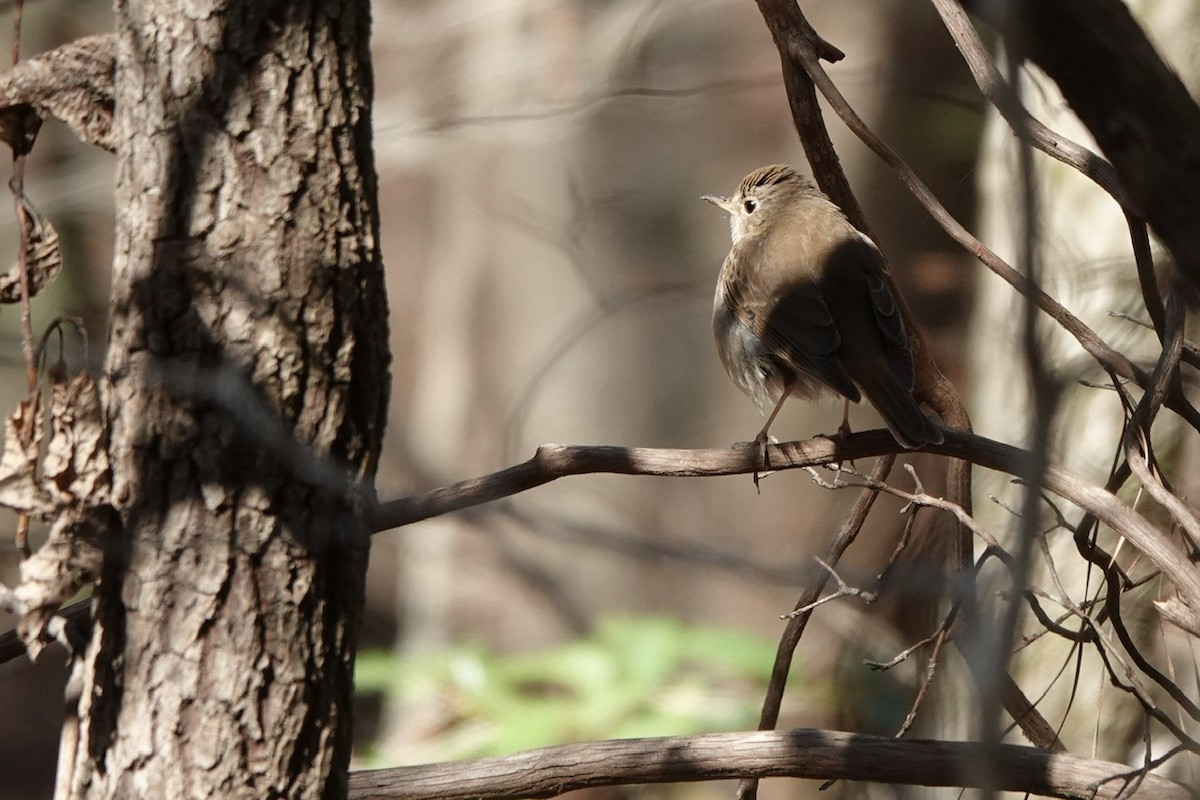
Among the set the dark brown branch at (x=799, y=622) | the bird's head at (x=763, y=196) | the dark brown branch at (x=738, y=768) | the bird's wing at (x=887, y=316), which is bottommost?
the dark brown branch at (x=738, y=768)

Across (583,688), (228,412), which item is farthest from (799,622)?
(583,688)

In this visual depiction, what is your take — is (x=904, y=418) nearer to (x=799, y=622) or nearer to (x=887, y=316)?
(x=799, y=622)

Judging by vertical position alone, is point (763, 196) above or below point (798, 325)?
above

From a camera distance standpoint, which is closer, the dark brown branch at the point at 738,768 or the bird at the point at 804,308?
the dark brown branch at the point at 738,768

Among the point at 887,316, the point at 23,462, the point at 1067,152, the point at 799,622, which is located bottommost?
the point at 799,622

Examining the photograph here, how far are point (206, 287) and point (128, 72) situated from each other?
0.35 meters

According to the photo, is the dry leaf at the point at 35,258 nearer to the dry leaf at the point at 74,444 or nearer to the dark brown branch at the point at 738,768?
the dry leaf at the point at 74,444

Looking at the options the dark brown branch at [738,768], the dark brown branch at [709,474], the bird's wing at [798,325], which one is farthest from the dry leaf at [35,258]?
the bird's wing at [798,325]

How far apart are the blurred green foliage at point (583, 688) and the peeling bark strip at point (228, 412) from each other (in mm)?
3454

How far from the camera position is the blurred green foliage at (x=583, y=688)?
5.36 metres

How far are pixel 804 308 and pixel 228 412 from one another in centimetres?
176

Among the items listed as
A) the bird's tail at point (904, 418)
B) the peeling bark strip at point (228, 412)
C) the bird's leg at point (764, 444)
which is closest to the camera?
the peeling bark strip at point (228, 412)

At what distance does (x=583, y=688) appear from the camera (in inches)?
225

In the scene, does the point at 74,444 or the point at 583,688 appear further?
the point at 583,688
